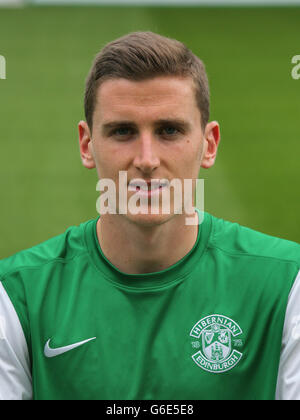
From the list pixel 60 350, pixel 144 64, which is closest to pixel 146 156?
pixel 144 64

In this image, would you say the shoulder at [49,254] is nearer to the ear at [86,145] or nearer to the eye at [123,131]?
the ear at [86,145]

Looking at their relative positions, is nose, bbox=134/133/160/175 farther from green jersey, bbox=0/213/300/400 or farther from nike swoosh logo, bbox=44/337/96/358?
nike swoosh logo, bbox=44/337/96/358

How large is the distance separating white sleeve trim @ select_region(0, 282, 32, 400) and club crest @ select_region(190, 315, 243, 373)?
1.53ft

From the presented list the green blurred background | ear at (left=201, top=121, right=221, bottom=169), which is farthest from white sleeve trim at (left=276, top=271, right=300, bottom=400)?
the green blurred background

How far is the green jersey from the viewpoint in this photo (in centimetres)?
166

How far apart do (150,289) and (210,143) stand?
0.48 meters

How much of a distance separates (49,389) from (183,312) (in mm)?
418

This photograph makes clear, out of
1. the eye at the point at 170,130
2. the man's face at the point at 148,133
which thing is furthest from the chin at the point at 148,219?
the eye at the point at 170,130

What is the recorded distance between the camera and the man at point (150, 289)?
1635mm

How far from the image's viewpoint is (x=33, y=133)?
660cm

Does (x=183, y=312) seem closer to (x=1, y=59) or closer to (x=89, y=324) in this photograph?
(x=89, y=324)

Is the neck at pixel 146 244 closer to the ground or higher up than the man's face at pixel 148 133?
closer to the ground

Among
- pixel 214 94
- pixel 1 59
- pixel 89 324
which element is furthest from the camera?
pixel 214 94
